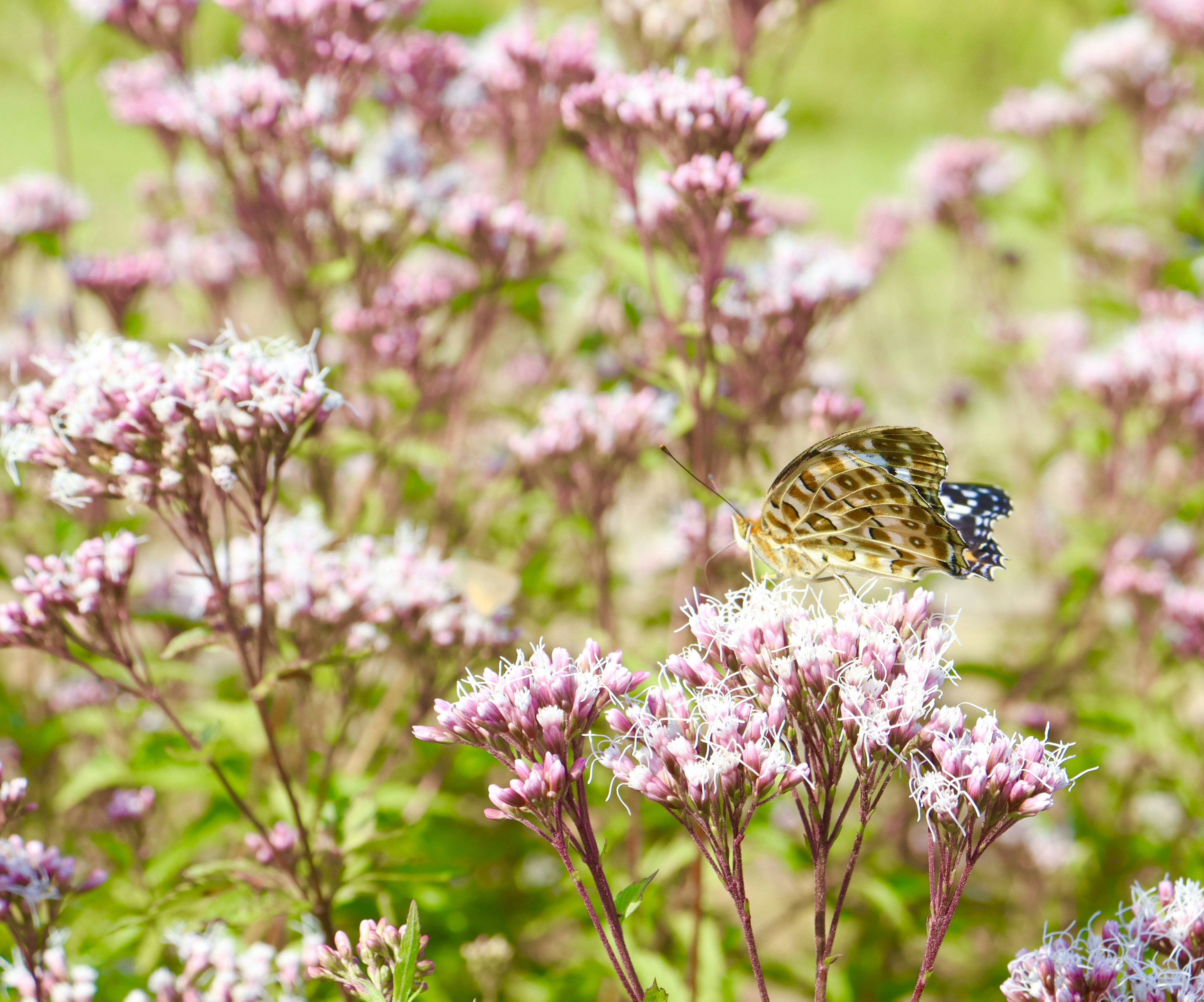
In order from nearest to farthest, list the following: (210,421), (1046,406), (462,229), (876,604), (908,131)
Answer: (876,604) → (210,421) → (462,229) → (1046,406) → (908,131)

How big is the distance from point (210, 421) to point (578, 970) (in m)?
2.07

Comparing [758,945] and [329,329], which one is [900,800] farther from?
[329,329]

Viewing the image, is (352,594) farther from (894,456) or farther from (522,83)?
(522,83)

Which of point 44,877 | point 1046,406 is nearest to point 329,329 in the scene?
point 44,877

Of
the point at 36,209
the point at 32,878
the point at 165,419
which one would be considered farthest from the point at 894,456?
the point at 36,209

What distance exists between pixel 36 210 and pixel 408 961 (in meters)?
4.48

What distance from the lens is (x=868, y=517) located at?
3004 mm

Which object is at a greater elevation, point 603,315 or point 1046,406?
point 1046,406

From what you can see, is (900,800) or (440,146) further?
(900,800)

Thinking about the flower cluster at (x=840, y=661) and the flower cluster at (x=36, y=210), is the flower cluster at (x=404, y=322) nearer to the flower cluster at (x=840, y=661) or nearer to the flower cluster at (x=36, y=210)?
the flower cluster at (x=36, y=210)

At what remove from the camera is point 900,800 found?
557 centimetres

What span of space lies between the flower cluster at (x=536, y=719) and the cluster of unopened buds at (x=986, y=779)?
0.63 metres

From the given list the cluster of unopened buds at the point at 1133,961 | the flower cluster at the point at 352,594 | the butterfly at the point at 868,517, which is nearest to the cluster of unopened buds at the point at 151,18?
the flower cluster at the point at 352,594

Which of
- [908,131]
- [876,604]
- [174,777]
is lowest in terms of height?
[174,777]
